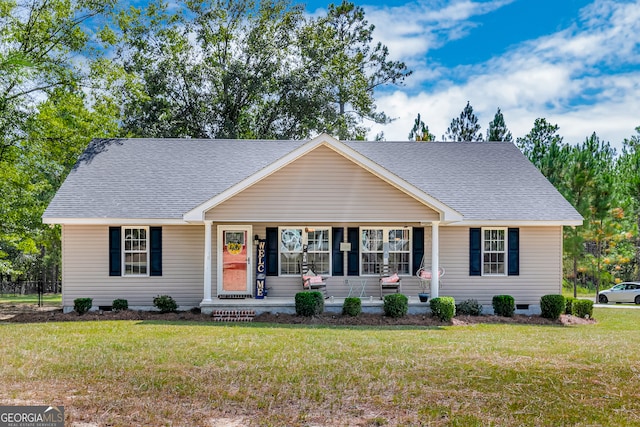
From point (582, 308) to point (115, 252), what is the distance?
14011 mm

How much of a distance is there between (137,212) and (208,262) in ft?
8.72

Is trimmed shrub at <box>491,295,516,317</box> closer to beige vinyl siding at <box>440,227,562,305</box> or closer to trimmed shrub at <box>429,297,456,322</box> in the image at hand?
beige vinyl siding at <box>440,227,562,305</box>

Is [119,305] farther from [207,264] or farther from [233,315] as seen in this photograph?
[233,315]

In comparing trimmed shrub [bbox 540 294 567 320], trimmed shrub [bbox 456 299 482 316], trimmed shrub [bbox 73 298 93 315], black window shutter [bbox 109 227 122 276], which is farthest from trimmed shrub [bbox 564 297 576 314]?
trimmed shrub [bbox 73 298 93 315]

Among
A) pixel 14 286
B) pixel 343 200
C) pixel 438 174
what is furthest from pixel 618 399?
pixel 14 286

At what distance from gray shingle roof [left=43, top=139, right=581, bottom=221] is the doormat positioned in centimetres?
316

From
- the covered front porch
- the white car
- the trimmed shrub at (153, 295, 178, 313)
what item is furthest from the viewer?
the white car

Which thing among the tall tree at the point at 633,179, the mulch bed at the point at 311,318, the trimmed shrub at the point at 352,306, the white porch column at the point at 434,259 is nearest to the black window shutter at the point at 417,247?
the white porch column at the point at 434,259

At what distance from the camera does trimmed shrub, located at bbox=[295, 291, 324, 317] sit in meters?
14.3

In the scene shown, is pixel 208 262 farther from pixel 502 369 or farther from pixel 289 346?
pixel 502 369

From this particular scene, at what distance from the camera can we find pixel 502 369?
8023 millimetres

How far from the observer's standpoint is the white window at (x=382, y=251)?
1678cm

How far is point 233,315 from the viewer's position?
14.5 meters

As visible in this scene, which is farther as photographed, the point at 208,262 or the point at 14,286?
the point at 14,286
